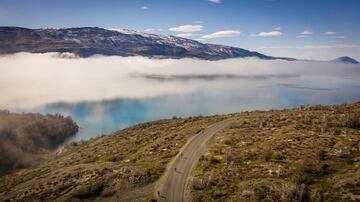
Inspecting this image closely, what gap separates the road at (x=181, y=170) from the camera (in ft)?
131

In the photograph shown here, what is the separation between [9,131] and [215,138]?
158497mm

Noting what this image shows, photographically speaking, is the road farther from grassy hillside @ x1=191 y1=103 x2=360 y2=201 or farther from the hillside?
grassy hillside @ x1=191 y1=103 x2=360 y2=201

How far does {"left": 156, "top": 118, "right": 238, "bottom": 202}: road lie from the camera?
3994cm

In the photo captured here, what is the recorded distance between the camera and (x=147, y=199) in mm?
39281

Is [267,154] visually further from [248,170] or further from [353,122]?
[353,122]

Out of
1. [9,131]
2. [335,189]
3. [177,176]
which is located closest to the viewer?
[335,189]

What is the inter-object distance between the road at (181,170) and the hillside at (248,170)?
1254mm

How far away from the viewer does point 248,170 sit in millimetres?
43344

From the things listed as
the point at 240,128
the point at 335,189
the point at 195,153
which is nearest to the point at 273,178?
the point at 335,189

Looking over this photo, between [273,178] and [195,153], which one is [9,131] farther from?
[273,178]

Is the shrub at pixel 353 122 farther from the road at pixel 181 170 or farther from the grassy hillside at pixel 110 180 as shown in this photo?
the grassy hillside at pixel 110 180

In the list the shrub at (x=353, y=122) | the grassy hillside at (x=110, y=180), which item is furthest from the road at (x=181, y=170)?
the shrub at (x=353, y=122)

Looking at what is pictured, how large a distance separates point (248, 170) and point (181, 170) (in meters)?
9.59

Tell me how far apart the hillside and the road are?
4.11ft
